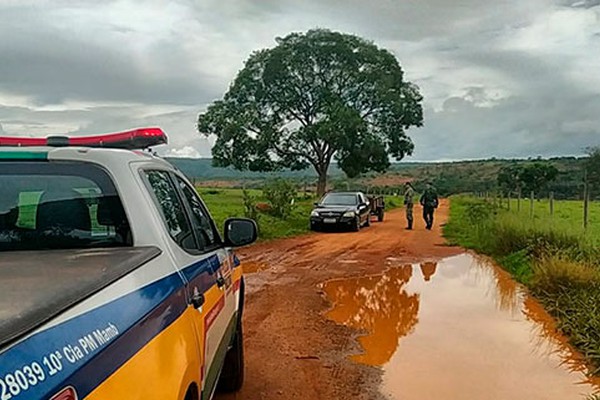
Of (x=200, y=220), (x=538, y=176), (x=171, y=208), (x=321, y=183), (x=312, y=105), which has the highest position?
(x=312, y=105)

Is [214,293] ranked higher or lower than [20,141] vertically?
lower

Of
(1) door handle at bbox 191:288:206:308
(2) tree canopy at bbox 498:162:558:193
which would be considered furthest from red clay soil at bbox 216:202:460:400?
(2) tree canopy at bbox 498:162:558:193

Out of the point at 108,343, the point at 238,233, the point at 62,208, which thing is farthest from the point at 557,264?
the point at 108,343

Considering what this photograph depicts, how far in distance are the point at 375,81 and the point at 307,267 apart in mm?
25430

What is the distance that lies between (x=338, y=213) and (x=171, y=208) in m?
18.3

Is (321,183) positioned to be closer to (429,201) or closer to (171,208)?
(429,201)

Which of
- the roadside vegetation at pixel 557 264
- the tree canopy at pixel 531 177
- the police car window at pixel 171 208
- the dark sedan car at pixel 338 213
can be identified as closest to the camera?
the police car window at pixel 171 208

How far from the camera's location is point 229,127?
3572cm

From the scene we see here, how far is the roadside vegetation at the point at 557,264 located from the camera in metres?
7.76

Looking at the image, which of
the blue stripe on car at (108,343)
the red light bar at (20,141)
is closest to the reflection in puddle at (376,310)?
the red light bar at (20,141)

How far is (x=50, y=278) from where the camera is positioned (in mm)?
2207

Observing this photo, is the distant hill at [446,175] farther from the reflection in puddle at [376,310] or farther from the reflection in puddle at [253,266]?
the reflection in puddle at [376,310]

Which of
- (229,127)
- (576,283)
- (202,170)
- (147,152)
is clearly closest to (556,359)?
(576,283)

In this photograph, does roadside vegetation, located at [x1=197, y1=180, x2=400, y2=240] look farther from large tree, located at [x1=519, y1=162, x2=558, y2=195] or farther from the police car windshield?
large tree, located at [x1=519, y1=162, x2=558, y2=195]
